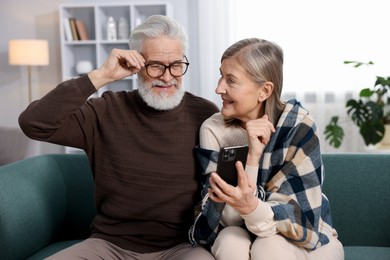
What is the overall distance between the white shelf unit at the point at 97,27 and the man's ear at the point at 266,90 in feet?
10.6

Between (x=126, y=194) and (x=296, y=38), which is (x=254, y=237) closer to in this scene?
(x=126, y=194)

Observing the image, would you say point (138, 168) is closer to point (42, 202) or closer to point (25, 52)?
point (42, 202)

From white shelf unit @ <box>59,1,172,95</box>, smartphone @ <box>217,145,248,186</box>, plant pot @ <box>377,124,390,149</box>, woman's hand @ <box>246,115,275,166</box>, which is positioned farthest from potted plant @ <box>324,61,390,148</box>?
smartphone @ <box>217,145,248,186</box>

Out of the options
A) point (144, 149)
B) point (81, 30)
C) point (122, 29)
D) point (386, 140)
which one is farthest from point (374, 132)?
point (81, 30)

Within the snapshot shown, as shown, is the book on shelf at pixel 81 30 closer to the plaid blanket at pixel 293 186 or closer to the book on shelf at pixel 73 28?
the book on shelf at pixel 73 28

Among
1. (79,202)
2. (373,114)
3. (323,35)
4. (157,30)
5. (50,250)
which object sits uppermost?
(323,35)

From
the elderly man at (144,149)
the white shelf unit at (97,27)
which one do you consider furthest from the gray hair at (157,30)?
the white shelf unit at (97,27)

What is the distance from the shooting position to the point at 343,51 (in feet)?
15.6

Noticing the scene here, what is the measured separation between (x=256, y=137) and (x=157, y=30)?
526 mm

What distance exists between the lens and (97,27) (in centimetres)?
481

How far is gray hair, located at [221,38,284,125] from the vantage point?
1609mm

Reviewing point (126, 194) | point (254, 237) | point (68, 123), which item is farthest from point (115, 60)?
point (254, 237)

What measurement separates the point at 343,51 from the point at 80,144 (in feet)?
11.5

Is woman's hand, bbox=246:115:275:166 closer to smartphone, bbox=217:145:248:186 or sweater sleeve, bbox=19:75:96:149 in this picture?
smartphone, bbox=217:145:248:186
